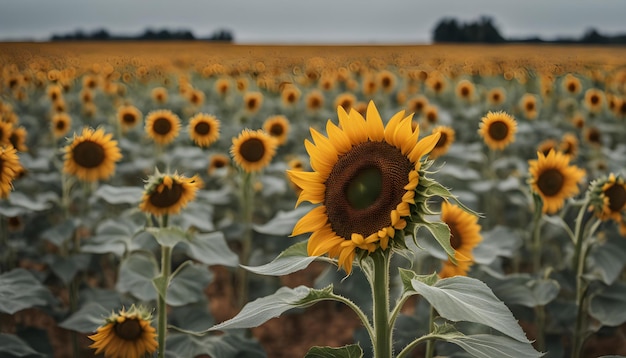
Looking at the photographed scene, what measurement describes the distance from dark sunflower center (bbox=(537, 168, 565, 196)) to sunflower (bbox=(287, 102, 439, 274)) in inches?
61.9

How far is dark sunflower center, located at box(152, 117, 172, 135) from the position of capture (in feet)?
14.1

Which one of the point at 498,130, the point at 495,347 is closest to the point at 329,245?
the point at 495,347

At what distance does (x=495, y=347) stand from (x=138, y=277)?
69.9 inches

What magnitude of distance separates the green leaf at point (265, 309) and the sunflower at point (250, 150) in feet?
6.45

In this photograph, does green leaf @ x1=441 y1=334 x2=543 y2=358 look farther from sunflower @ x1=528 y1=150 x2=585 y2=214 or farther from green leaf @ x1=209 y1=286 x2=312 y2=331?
sunflower @ x1=528 y1=150 x2=585 y2=214

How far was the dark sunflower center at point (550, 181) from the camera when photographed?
2.98m

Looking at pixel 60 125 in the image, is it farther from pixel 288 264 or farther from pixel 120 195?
pixel 288 264

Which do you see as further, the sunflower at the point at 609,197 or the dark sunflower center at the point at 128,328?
the sunflower at the point at 609,197

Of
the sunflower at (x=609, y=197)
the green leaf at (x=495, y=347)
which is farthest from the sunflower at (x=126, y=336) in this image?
the sunflower at (x=609, y=197)

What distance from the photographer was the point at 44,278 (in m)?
3.47

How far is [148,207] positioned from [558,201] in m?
1.98

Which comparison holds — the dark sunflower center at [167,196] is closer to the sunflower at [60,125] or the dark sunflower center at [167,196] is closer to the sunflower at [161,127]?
the sunflower at [161,127]

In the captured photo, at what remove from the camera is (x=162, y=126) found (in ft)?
14.2

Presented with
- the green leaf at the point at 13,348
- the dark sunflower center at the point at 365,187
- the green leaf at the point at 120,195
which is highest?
the dark sunflower center at the point at 365,187
